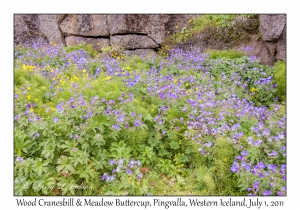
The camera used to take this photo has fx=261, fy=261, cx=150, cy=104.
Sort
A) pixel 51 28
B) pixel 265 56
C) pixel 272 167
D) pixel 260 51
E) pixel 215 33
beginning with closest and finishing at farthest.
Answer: pixel 272 167 < pixel 265 56 < pixel 260 51 < pixel 215 33 < pixel 51 28

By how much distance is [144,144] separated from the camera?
358cm

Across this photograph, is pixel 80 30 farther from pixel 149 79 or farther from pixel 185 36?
pixel 149 79

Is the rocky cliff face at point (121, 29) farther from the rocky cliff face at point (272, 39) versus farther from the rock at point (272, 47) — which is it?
the rock at point (272, 47)

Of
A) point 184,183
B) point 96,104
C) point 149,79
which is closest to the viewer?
point 184,183

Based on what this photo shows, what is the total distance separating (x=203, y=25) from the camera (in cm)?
836

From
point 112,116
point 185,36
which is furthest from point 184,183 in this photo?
point 185,36

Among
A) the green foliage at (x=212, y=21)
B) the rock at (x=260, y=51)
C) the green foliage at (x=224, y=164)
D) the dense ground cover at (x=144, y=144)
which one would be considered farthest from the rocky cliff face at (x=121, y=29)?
the green foliage at (x=224, y=164)

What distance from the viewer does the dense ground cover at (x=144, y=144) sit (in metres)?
2.93

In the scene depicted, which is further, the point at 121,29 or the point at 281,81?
the point at 121,29

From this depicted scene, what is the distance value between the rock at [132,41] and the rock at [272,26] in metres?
3.65

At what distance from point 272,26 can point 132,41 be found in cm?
445

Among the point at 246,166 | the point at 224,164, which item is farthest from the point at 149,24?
the point at 246,166

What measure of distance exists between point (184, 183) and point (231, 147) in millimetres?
734

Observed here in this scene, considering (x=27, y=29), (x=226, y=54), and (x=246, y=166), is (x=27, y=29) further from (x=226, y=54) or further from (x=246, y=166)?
(x=246, y=166)
